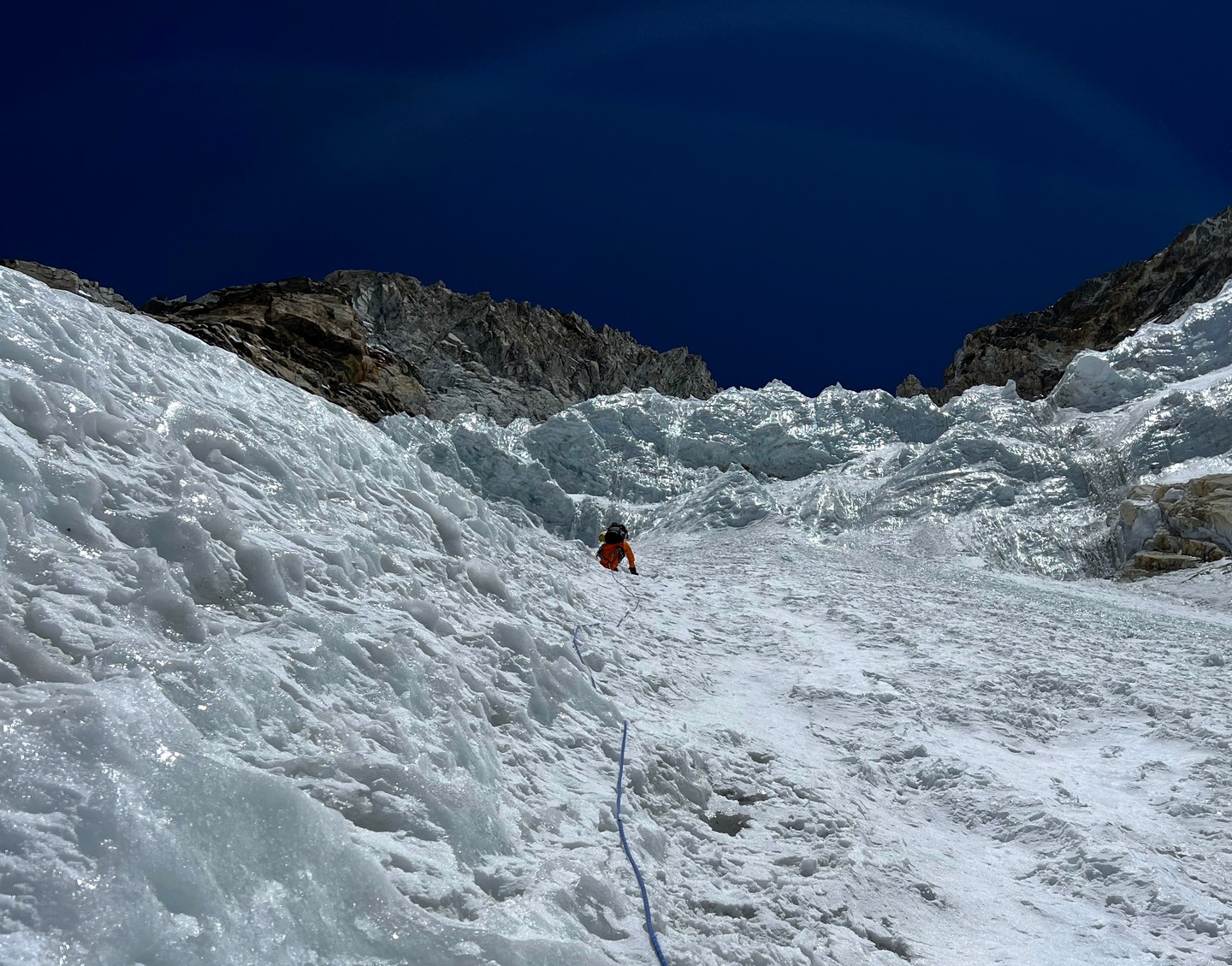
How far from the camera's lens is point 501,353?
64000 millimetres

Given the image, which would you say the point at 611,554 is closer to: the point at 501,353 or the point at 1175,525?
the point at 1175,525

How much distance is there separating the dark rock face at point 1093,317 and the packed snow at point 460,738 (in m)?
46.0

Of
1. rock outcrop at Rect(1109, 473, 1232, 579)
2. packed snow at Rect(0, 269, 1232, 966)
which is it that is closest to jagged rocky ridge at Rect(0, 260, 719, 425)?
rock outcrop at Rect(1109, 473, 1232, 579)

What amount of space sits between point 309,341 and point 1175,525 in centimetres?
4338

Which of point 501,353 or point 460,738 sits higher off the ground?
point 501,353

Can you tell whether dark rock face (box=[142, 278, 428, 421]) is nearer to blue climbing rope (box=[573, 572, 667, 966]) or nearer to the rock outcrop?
the rock outcrop

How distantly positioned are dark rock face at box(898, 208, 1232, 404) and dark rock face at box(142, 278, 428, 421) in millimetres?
33165

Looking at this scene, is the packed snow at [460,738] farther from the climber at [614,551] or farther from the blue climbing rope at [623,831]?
the climber at [614,551]

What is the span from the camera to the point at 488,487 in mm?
32469

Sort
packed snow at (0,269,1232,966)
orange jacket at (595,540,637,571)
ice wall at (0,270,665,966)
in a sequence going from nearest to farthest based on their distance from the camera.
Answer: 1. ice wall at (0,270,665,966)
2. packed snow at (0,269,1232,966)
3. orange jacket at (595,540,637,571)

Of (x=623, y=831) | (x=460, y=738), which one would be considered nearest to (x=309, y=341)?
(x=460, y=738)

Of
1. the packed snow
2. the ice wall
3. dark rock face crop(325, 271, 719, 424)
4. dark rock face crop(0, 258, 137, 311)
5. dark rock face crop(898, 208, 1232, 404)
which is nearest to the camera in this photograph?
the ice wall

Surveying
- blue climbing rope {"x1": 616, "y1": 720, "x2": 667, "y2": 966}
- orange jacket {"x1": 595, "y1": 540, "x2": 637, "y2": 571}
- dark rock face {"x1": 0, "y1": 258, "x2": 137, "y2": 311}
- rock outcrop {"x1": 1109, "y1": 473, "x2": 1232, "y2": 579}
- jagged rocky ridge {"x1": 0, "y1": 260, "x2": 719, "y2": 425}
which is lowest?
blue climbing rope {"x1": 616, "y1": 720, "x2": 667, "y2": 966}

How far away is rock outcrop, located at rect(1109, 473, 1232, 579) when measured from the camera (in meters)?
17.5
